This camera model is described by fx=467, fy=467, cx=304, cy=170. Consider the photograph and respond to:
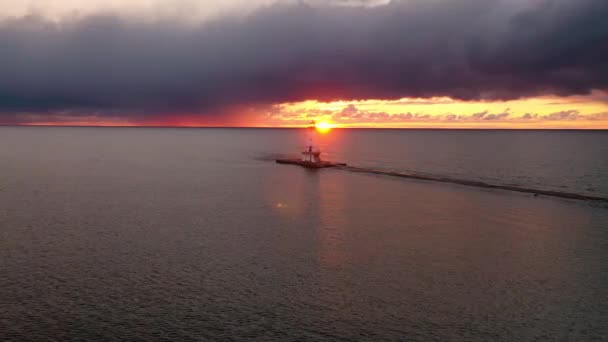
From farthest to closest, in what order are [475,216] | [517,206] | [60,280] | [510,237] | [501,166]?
1. [501,166]
2. [517,206]
3. [475,216]
4. [510,237]
5. [60,280]

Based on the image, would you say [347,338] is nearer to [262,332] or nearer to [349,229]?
[262,332]

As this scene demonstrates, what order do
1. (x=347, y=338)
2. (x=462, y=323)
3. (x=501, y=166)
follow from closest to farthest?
(x=347, y=338) < (x=462, y=323) < (x=501, y=166)

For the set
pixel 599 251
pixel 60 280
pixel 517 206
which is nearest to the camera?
pixel 60 280

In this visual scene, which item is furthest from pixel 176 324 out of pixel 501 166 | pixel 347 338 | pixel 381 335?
pixel 501 166

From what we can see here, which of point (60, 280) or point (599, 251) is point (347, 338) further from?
point (599, 251)

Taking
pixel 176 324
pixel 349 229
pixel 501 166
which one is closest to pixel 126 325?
pixel 176 324

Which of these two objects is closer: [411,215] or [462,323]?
[462,323]
